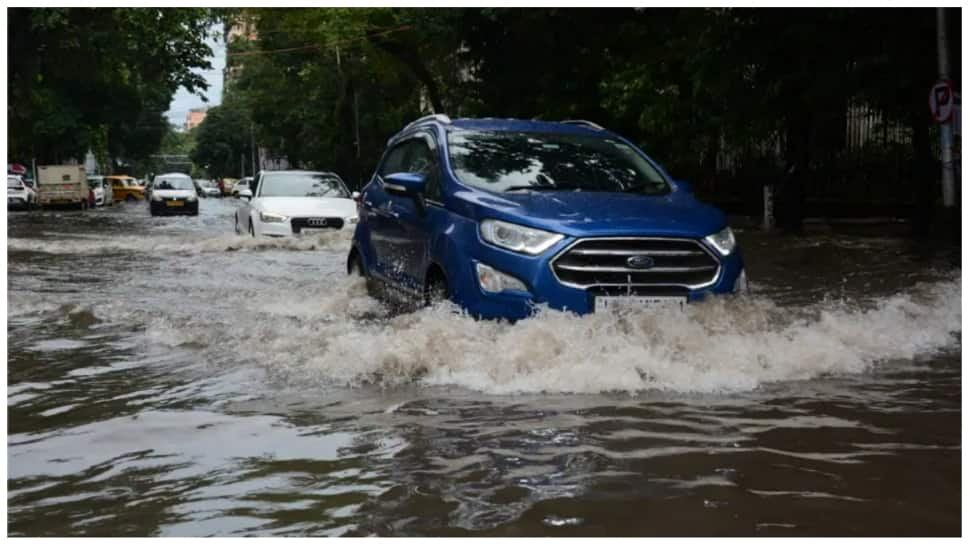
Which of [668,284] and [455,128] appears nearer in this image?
[668,284]

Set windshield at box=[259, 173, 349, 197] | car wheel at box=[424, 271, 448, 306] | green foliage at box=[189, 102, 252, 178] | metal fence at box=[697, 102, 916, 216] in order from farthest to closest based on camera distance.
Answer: green foliage at box=[189, 102, 252, 178]
metal fence at box=[697, 102, 916, 216]
windshield at box=[259, 173, 349, 197]
car wheel at box=[424, 271, 448, 306]

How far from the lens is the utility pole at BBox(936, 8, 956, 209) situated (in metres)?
16.2

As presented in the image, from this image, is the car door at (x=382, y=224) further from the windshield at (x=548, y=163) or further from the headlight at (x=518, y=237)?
the headlight at (x=518, y=237)

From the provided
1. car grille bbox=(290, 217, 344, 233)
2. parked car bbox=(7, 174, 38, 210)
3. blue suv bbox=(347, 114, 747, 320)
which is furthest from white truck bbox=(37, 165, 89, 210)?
blue suv bbox=(347, 114, 747, 320)

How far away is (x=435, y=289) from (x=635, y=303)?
144 centimetres

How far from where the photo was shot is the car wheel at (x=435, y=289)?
326 inches

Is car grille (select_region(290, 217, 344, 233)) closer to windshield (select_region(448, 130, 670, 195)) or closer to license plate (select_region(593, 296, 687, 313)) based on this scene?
windshield (select_region(448, 130, 670, 195))

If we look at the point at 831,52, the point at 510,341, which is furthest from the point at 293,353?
the point at 831,52

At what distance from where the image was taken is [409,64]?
41.2 metres

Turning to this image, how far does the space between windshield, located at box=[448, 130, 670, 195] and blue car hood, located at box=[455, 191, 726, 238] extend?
307mm

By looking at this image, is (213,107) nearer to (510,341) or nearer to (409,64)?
(409,64)

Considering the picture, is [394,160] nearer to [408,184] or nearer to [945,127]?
[408,184]

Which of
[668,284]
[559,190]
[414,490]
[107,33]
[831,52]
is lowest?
[414,490]

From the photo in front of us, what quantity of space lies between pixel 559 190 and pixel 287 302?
13.7 ft
